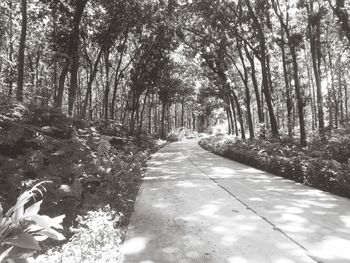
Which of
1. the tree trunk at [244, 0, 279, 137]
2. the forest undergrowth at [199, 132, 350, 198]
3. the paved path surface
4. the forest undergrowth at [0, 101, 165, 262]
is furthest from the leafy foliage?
the tree trunk at [244, 0, 279, 137]

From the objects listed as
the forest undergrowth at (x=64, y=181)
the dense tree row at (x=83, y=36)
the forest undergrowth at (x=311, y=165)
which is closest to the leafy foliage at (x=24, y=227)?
the forest undergrowth at (x=64, y=181)

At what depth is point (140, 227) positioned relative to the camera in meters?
6.68


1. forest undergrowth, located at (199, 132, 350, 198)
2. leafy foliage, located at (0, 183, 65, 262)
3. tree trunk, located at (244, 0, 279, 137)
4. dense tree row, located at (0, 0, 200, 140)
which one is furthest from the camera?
tree trunk, located at (244, 0, 279, 137)

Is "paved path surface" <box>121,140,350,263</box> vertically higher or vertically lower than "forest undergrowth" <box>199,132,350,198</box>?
lower

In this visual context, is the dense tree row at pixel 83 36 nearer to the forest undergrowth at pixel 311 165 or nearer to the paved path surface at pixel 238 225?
the paved path surface at pixel 238 225

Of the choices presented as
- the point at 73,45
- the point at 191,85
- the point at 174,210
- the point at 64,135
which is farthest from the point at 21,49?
the point at 191,85

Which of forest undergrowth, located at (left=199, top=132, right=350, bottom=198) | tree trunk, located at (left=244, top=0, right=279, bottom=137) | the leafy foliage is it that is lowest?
forest undergrowth, located at (left=199, top=132, right=350, bottom=198)

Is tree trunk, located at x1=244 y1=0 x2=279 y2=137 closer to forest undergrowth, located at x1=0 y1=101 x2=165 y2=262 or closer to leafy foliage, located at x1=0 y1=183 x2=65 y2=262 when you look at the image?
forest undergrowth, located at x1=0 y1=101 x2=165 y2=262

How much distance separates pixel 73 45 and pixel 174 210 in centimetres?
1006

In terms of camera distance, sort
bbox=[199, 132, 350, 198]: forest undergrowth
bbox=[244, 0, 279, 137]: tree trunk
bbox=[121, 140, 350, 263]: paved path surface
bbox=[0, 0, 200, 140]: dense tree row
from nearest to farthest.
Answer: bbox=[121, 140, 350, 263]: paved path surface → bbox=[199, 132, 350, 198]: forest undergrowth → bbox=[0, 0, 200, 140]: dense tree row → bbox=[244, 0, 279, 137]: tree trunk

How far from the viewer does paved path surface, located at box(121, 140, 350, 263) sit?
16.6 feet

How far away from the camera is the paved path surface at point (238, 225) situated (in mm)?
5070

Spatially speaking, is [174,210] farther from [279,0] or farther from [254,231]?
[279,0]

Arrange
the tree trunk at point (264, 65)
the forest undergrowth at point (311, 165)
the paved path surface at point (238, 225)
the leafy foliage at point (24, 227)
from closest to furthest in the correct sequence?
the leafy foliage at point (24, 227) < the paved path surface at point (238, 225) < the forest undergrowth at point (311, 165) < the tree trunk at point (264, 65)
